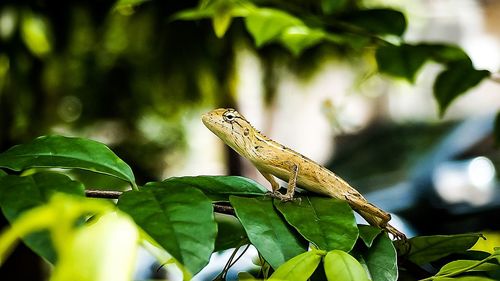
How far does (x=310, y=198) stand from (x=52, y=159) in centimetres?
17

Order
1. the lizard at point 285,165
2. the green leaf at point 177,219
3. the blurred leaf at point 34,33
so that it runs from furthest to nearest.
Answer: the blurred leaf at point 34,33, the lizard at point 285,165, the green leaf at point 177,219

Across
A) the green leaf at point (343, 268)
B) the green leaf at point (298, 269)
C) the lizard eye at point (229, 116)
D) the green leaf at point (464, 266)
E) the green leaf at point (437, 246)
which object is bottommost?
the lizard eye at point (229, 116)

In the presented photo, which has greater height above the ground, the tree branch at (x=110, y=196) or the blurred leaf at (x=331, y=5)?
the blurred leaf at (x=331, y=5)

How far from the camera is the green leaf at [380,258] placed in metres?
0.40

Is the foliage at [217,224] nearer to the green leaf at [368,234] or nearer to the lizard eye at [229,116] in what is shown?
the green leaf at [368,234]

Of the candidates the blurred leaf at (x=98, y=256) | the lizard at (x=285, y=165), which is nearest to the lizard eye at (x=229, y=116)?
the lizard at (x=285, y=165)

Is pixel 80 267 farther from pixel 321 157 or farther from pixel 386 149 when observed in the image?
pixel 321 157

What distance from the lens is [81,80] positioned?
1921 millimetres

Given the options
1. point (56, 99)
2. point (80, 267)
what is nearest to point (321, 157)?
point (56, 99)

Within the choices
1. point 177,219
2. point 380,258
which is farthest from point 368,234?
point 177,219

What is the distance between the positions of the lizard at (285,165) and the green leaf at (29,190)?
0.93 ft

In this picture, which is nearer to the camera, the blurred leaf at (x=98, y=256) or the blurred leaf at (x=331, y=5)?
the blurred leaf at (x=98, y=256)

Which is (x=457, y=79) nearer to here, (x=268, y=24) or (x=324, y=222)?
(x=268, y=24)

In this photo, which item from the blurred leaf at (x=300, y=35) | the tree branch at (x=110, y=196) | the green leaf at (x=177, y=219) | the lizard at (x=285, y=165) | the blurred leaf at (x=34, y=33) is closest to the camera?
the green leaf at (x=177, y=219)
